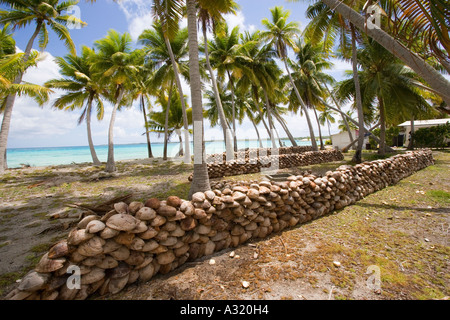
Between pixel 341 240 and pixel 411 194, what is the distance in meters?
4.27

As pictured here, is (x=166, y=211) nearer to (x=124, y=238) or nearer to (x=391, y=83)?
(x=124, y=238)

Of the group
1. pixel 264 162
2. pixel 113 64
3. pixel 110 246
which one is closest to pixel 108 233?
pixel 110 246

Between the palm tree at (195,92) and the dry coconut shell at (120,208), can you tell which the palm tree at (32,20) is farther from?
the dry coconut shell at (120,208)

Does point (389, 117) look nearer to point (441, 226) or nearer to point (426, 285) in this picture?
point (441, 226)

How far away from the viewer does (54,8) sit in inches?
495

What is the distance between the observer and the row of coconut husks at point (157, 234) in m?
1.94

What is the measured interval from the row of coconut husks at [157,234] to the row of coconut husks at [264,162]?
580cm

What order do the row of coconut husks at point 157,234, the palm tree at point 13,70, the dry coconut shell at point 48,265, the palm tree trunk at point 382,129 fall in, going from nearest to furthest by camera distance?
the dry coconut shell at point 48,265
the row of coconut husks at point 157,234
the palm tree at point 13,70
the palm tree trunk at point 382,129

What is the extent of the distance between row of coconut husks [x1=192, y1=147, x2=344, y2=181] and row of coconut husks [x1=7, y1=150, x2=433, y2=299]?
5.80 meters

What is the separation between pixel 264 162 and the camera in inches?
466

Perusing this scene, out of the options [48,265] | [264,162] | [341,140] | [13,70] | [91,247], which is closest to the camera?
[48,265]

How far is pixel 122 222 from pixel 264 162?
1035 cm

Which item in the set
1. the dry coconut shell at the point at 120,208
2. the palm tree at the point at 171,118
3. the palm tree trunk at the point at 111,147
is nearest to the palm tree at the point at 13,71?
the palm tree trunk at the point at 111,147
